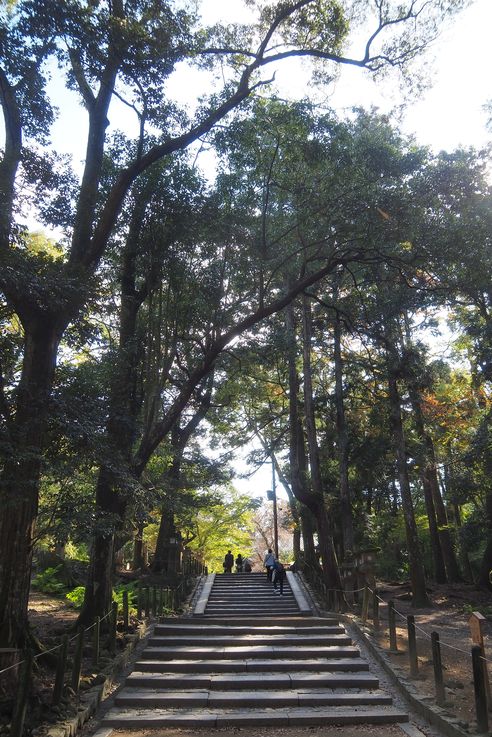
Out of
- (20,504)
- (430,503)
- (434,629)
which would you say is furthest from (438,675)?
(430,503)

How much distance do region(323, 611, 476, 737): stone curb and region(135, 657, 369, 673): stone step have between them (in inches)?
16.8

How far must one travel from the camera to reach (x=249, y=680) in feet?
24.0

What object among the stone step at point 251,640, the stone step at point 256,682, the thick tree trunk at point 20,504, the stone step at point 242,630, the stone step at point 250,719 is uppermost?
the thick tree trunk at point 20,504

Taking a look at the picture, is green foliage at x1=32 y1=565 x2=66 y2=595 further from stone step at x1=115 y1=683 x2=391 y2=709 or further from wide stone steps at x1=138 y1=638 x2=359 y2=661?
stone step at x1=115 y1=683 x2=391 y2=709

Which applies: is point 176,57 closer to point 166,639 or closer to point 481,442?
point 166,639

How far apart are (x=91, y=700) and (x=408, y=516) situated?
11.8 meters

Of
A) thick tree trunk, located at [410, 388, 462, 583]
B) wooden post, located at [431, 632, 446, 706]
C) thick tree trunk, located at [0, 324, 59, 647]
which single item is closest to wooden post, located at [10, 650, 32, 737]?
thick tree trunk, located at [0, 324, 59, 647]

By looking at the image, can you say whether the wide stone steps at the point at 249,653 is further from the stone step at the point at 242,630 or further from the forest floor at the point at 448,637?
the stone step at the point at 242,630

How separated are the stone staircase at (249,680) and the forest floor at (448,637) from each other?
66cm

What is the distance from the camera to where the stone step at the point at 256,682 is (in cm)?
724

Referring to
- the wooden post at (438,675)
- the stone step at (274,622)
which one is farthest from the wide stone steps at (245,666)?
the stone step at (274,622)

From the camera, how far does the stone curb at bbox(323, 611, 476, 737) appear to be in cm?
530

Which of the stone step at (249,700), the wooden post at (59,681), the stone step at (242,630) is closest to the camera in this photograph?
the wooden post at (59,681)

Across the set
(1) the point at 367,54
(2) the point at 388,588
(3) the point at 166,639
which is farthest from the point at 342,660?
(2) the point at 388,588
